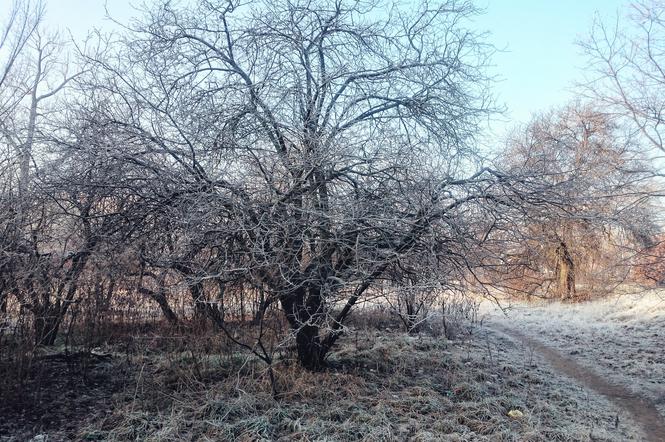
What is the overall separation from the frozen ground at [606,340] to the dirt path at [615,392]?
14 mm

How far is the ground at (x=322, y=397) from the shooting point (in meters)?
5.25

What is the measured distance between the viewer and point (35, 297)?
5.92 metres

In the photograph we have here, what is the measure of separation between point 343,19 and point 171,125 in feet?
9.51

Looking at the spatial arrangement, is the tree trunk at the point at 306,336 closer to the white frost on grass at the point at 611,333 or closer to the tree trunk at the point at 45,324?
the white frost on grass at the point at 611,333

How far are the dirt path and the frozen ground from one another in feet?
0.05

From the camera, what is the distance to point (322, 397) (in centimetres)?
605

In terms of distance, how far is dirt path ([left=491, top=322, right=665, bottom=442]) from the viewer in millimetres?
6496

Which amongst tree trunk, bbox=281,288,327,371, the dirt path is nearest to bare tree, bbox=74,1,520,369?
tree trunk, bbox=281,288,327,371

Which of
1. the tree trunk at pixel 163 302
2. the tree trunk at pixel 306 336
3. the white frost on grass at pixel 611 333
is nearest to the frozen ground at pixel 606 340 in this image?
the white frost on grass at pixel 611 333

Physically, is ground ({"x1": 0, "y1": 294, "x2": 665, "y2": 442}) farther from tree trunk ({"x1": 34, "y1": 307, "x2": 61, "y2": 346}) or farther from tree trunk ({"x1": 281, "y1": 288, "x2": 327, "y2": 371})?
tree trunk ({"x1": 34, "y1": 307, "x2": 61, "y2": 346})

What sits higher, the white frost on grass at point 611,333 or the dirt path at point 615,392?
the white frost on grass at point 611,333

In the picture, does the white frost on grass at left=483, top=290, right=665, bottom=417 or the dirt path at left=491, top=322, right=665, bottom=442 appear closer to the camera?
the dirt path at left=491, top=322, right=665, bottom=442

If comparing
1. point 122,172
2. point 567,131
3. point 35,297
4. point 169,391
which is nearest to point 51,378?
point 35,297

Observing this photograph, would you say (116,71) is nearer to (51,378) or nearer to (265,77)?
(265,77)
